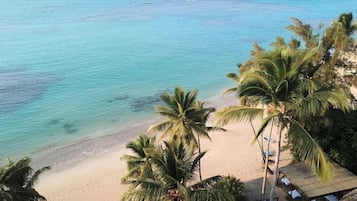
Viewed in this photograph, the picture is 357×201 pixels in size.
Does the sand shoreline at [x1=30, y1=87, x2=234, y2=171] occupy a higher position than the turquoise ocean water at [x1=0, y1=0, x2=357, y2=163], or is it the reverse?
the turquoise ocean water at [x1=0, y1=0, x2=357, y2=163]

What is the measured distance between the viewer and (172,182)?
38.7ft

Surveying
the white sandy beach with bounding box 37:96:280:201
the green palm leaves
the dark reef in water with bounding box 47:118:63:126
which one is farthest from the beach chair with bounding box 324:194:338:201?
the dark reef in water with bounding box 47:118:63:126

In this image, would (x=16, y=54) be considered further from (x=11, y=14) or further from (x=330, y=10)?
(x=330, y=10)

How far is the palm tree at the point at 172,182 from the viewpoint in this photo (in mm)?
11312

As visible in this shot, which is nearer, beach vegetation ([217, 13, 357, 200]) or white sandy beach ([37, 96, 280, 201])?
beach vegetation ([217, 13, 357, 200])

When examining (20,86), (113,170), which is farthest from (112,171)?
(20,86)

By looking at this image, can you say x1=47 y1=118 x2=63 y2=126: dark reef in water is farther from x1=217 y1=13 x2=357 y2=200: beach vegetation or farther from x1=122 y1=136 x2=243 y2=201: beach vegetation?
x1=217 y1=13 x2=357 y2=200: beach vegetation

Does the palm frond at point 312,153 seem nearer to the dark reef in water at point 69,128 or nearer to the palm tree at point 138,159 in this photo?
the palm tree at point 138,159

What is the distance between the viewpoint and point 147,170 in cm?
1306

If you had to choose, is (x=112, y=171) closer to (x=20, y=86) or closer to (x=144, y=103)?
(x=144, y=103)

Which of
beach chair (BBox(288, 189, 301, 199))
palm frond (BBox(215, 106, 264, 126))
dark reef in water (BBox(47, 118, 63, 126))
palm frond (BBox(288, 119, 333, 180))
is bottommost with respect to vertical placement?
Answer: beach chair (BBox(288, 189, 301, 199))

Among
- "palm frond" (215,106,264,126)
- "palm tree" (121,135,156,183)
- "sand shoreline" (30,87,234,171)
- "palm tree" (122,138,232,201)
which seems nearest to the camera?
"palm tree" (122,138,232,201)

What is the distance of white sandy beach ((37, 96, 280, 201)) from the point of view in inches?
827

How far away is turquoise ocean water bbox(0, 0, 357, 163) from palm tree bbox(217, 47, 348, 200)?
19.5m
